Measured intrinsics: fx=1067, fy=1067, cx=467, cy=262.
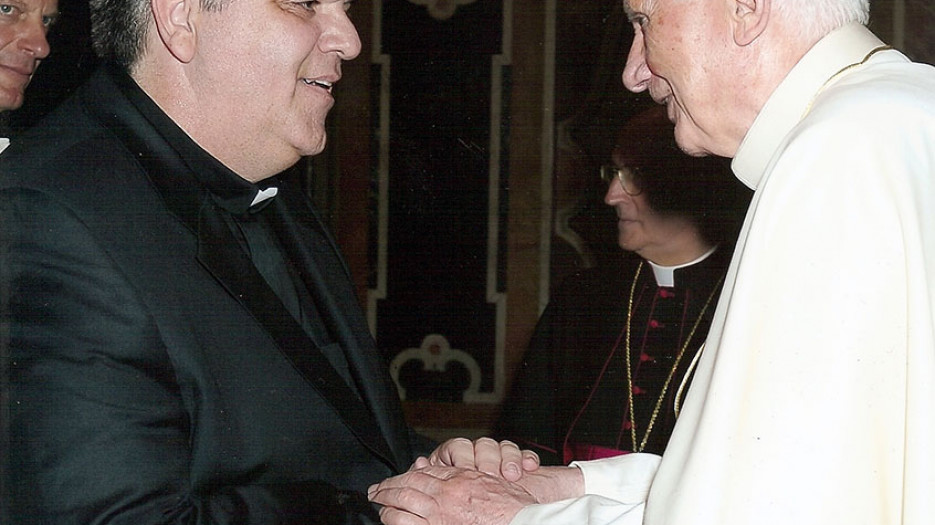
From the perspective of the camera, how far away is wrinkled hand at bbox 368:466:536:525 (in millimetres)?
2158

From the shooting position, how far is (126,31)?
227cm

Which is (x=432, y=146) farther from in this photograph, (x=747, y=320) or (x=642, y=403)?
(x=747, y=320)

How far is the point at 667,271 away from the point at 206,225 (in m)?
2.14

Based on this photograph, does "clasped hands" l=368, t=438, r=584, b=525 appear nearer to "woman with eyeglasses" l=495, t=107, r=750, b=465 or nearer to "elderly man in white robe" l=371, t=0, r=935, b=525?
"elderly man in white robe" l=371, t=0, r=935, b=525

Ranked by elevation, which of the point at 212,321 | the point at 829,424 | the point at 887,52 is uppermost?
the point at 887,52

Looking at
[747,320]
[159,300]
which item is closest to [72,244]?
[159,300]

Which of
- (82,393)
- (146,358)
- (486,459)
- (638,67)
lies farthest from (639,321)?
(82,393)

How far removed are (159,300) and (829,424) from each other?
1.22 meters

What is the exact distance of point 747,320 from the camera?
58.7 inches

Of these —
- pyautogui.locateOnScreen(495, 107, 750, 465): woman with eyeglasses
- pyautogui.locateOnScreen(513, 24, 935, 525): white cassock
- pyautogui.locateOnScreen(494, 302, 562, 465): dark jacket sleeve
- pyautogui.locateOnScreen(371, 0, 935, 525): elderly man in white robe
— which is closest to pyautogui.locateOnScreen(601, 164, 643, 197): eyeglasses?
pyautogui.locateOnScreen(495, 107, 750, 465): woman with eyeglasses

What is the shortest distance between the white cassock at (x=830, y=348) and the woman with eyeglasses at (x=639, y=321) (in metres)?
2.19

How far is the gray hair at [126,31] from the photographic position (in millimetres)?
2260

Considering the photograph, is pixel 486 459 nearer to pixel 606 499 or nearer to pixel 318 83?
pixel 606 499

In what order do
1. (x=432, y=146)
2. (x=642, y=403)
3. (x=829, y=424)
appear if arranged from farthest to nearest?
1. (x=432, y=146)
2. (x=642, y=403)
3. (x=829, y=424)
